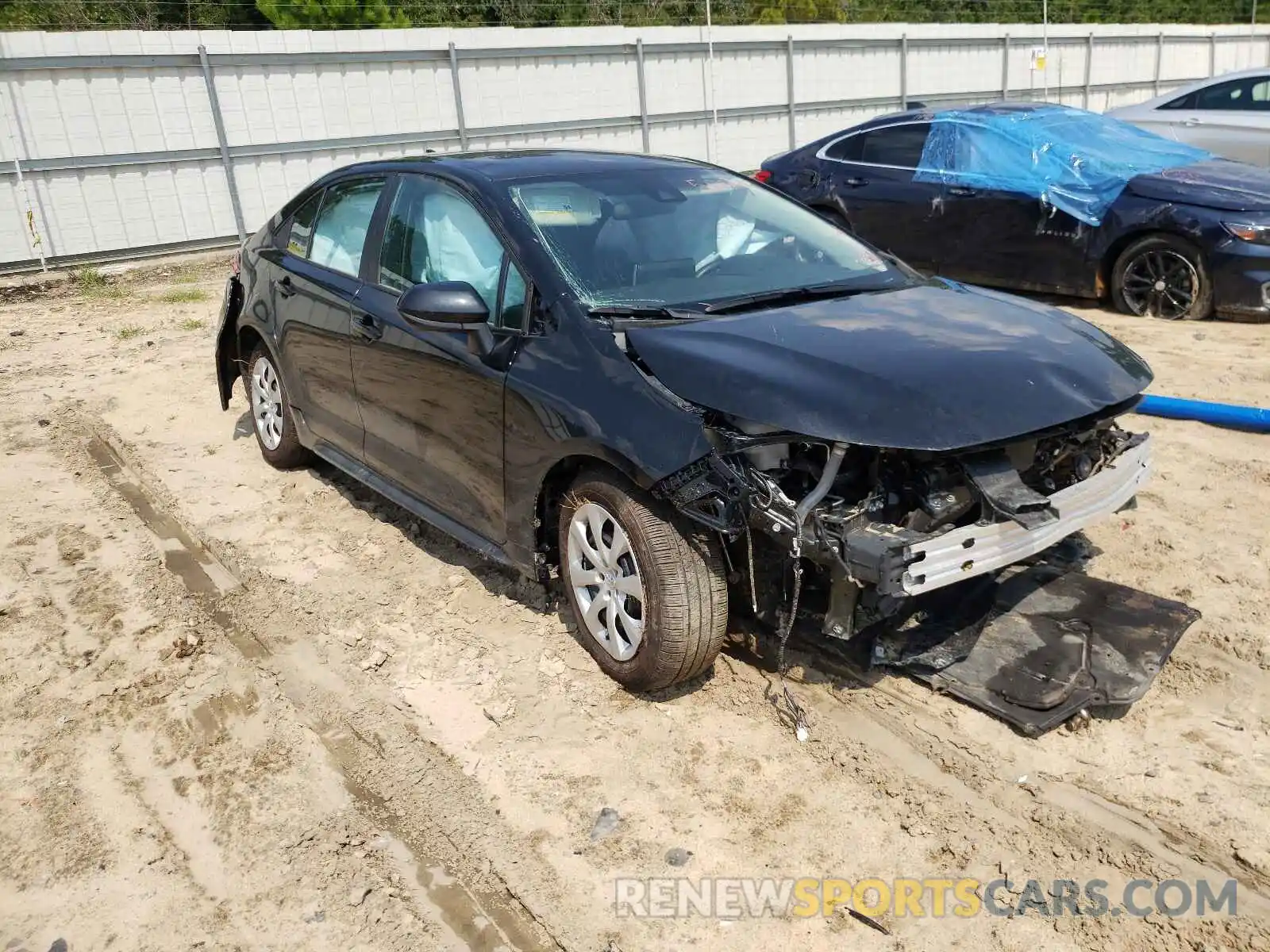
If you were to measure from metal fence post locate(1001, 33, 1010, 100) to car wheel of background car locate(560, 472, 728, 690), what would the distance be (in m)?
21.8

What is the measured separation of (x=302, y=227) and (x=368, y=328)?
1.23 m

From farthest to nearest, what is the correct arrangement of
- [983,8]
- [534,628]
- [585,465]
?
[983,8] → [534,628] → [585,465]

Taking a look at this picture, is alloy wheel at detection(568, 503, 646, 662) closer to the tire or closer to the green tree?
the tire

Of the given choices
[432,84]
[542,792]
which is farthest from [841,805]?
[432,84]

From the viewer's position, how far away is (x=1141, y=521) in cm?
459

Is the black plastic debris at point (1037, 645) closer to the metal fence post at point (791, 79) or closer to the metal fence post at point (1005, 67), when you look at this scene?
the metal fence post at point (791, 79)

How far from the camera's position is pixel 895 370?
312 cm

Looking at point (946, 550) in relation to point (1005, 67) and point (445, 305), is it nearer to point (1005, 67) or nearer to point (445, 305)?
point (445, 305)

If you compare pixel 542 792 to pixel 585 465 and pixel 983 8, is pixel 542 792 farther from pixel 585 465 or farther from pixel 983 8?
pixel 983 8

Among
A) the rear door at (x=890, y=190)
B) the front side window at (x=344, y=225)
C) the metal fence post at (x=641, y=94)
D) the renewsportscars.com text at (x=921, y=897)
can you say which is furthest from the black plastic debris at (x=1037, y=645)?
the metal fence post at (x=641, y=94)

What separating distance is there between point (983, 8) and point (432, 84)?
62.2ft

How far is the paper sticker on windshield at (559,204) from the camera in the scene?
387 centimetres

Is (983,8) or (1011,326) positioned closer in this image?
(1011,326)

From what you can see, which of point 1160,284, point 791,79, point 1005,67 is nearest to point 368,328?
point 1160,284
